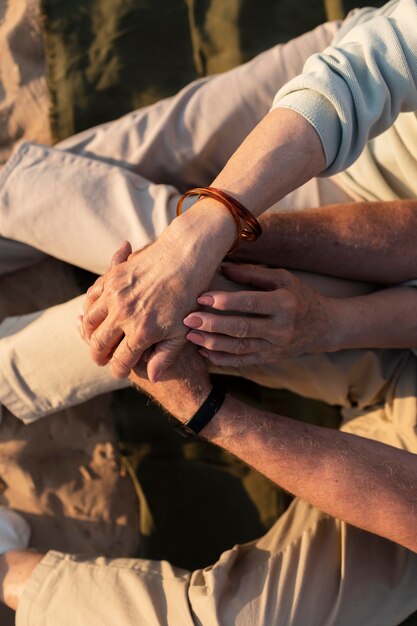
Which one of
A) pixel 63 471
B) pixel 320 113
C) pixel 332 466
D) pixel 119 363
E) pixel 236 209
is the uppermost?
pixel 320 113

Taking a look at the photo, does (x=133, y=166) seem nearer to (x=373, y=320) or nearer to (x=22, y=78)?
(x=22, y=78)

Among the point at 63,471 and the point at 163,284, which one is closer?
the point at 163,284

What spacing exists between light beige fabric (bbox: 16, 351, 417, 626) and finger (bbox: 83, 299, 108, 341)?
46 cm

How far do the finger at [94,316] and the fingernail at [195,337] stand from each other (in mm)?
145

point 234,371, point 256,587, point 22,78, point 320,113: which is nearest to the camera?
point 320,113

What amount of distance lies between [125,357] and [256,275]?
0.27m

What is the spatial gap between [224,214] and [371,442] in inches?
19.2

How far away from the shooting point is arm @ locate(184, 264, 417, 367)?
1108mm

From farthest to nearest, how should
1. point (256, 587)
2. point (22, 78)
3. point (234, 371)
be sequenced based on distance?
1. point (22, 78)
2. point (234, 371)
3. point (256, 587)

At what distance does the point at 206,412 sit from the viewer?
121 cm

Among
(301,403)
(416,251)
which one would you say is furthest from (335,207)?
(301,403)

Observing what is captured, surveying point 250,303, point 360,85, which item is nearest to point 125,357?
point 250,303

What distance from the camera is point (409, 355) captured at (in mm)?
1422

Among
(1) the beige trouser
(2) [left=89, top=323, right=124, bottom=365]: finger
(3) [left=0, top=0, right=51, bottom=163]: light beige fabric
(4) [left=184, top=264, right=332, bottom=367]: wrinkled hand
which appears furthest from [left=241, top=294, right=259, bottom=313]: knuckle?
(3) [left=0, top=0, right=51, bottom=163]: light beige fabric
